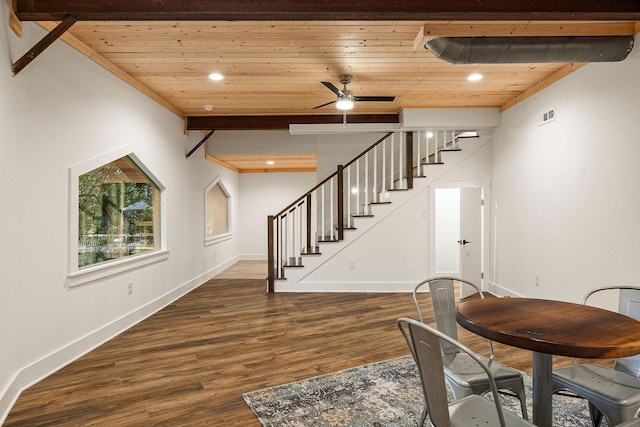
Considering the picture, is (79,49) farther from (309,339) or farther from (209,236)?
(209,236)

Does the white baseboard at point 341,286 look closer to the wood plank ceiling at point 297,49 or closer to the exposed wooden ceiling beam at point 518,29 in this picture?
the wood plank ceiling at point 297,49

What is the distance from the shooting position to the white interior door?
593 centimetres

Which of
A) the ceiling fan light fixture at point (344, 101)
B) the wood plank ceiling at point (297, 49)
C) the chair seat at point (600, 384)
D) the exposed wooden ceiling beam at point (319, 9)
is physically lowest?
the chair seat at point (600, 384)

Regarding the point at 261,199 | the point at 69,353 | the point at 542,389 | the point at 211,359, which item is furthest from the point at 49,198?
the point at 261,199

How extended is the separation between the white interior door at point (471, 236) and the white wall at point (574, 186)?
1.20ft

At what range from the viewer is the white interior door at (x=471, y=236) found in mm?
5926

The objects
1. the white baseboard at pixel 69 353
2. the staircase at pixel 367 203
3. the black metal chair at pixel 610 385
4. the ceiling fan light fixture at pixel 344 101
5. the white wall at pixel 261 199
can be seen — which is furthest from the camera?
the white wall at pixel 261 199

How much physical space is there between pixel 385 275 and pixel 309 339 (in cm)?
269

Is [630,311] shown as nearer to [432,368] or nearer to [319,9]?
[432,368]

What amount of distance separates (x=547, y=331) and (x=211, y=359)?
2.75 meters

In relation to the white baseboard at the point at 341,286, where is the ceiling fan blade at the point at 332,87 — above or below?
above

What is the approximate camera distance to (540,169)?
4680mm

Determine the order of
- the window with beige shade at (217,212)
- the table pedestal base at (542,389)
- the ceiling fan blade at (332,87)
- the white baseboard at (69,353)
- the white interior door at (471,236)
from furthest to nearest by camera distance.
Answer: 1. the window with beige shade at (217,212)
2. the white interior door at (471,236)
3. the ceiling fan blade at (332,87)
4. the white baseboard at (69,353)
5. the table pedestal base at (542,389)

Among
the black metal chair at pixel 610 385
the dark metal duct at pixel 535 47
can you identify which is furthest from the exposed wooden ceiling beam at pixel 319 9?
the black metal chair at pixel 610 385
